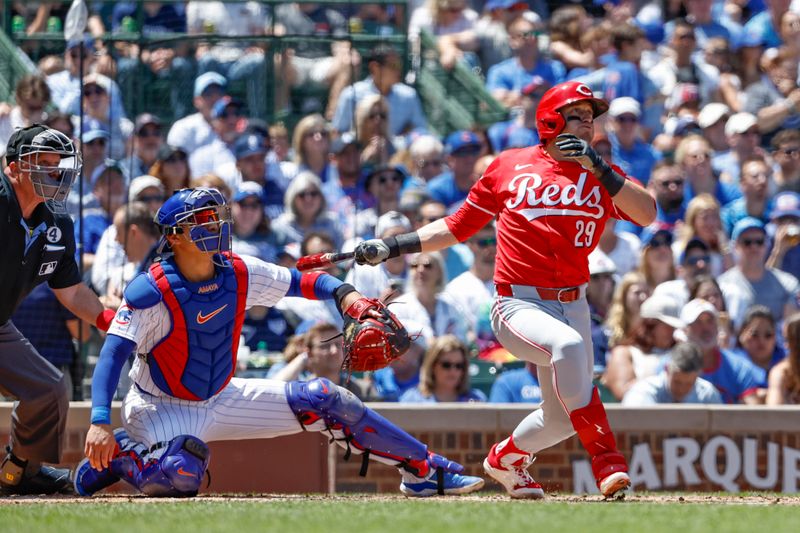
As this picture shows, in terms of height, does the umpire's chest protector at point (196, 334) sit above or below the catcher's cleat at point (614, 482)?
above

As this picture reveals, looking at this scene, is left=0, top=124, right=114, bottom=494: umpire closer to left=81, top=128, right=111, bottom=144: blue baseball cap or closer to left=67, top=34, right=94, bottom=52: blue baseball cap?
left=67, top=34, right=94, bottom=52: blue baseball cap

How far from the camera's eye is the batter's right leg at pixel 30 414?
275 inches

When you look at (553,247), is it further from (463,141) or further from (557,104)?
(463,141)

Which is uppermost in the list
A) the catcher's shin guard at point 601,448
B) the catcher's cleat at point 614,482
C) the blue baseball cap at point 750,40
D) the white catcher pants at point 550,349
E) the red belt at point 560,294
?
the blue baseball cap at point 750,40

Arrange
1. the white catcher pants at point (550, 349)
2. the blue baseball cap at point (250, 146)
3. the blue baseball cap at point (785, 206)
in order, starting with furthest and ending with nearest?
the blue baseball cap at point (785, 206) → the blue baseball cap at point (250, 146) → the white catcher pants at point (550, 349)

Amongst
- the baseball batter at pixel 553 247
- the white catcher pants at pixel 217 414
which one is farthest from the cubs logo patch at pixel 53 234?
the baseball batter at pixel 553 247

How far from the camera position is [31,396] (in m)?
7.01

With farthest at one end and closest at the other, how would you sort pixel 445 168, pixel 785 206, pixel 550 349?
pixel 445 168 < pixel 785 206 < pixel 550 349

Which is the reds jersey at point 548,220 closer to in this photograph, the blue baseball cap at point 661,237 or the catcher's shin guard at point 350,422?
the catcher's shin guard at point 350,422

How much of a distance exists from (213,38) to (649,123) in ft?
13.9

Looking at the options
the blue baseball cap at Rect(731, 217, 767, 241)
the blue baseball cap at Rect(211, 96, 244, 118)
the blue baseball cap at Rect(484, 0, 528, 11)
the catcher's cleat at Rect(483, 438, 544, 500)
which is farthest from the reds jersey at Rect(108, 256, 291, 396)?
the blue baseball cap at Rect(484, 0, 528, 11)

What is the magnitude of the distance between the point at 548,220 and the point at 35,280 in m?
2.49

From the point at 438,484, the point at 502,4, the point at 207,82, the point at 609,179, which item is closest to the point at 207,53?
the point at 207,82

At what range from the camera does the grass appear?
524cm
